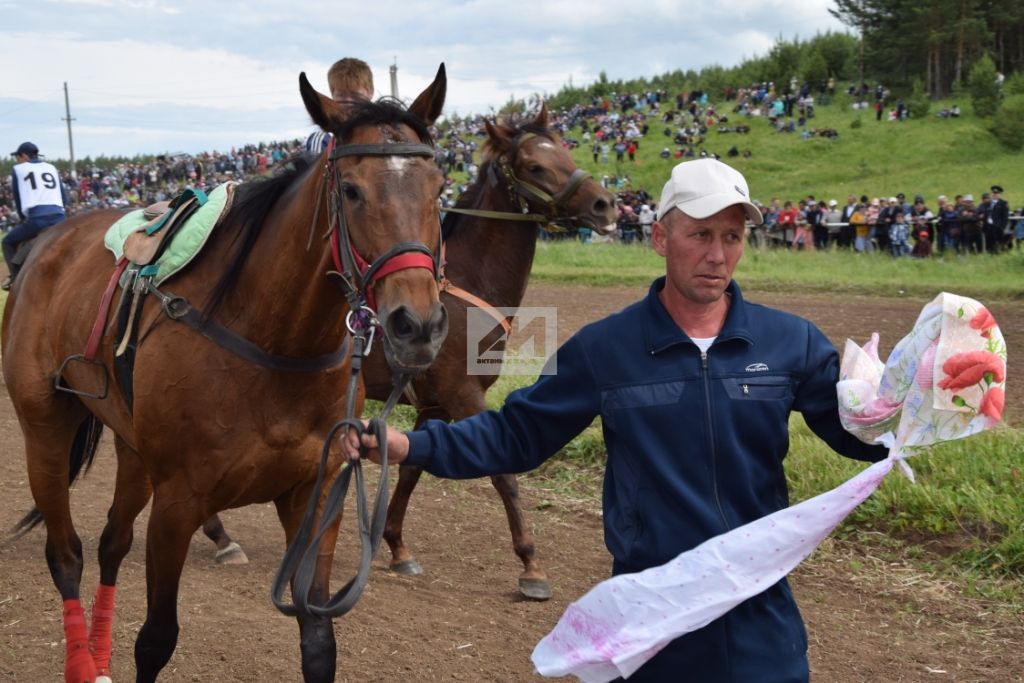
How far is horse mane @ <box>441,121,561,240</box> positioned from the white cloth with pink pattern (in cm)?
395

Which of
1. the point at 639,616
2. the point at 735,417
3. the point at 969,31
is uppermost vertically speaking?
the point at 969,31

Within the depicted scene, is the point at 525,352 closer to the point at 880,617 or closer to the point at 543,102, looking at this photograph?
the point at 543,102

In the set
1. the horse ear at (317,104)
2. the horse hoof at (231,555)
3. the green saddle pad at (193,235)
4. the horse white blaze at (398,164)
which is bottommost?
the horse hoof at (231,555)

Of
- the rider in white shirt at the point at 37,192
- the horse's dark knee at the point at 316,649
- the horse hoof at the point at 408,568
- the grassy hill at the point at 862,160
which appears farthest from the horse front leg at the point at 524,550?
the grassy hill at the point at 862,160

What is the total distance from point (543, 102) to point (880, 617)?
3.44 metres

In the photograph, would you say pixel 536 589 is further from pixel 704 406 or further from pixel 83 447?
pixel 704 406

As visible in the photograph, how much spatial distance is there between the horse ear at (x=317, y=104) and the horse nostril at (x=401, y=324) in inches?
→ 34.8

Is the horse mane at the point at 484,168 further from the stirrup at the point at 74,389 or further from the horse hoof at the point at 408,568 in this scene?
the stirrup at the point at 74,389

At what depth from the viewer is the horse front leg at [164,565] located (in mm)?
3648

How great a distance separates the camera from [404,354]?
274cm

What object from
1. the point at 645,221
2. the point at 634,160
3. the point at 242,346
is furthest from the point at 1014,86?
the point at 242,346

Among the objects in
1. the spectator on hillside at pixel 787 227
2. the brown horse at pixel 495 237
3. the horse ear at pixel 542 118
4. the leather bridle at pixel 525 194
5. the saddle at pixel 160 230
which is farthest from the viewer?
the spectator on hillside at pixel 787 227

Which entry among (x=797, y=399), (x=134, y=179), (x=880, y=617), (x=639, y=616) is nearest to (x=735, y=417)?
(x=797, y=399)

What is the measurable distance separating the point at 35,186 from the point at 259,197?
20.4 feet
